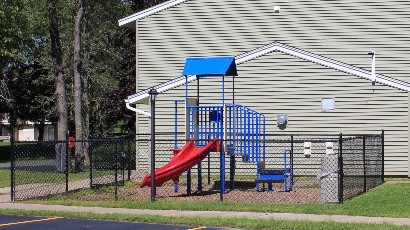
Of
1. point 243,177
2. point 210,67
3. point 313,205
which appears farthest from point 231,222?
point 243,177

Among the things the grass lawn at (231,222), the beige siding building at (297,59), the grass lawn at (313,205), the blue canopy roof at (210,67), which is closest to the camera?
the grass lawn at (231,222)

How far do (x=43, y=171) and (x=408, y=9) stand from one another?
1422 centimetres

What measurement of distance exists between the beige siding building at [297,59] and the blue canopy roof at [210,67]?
401 centimetres

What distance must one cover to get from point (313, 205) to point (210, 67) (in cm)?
591

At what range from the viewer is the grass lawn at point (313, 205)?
16.1 meters

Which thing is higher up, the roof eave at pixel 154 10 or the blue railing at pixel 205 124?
the roof eave at pixel 154 10

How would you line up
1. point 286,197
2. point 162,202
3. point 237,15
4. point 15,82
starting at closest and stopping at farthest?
point 162,202
point 286,197
point 237,15
point 15,82

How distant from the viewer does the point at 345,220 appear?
1488 cm

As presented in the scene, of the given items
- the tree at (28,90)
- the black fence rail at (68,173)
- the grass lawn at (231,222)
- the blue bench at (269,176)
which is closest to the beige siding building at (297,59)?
the black fence rail at (68,173)

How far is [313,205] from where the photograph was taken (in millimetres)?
17281

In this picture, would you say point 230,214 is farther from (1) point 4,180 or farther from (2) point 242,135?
(1) point 4,180

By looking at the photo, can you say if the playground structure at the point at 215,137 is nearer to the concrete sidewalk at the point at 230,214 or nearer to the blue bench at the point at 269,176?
the blue bench at the point at 269,176

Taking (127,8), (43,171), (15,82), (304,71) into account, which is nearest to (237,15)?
(304,71)

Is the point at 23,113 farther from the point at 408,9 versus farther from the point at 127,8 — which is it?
the point at 408,9
